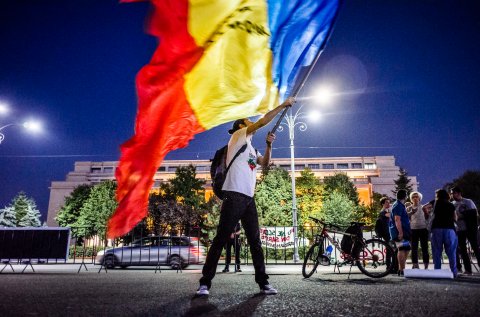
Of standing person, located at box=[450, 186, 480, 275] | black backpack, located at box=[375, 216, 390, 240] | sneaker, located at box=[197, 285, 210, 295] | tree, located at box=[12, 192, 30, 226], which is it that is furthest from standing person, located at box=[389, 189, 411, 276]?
tree, located at box=[12, 192, 30, 226]

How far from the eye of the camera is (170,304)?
3.45 meters

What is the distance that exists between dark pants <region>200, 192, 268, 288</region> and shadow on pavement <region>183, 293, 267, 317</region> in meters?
0.56

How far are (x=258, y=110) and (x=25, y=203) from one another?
6350 centimetres

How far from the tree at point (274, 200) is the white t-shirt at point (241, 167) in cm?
2973

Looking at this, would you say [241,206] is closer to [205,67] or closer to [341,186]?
[205,67]

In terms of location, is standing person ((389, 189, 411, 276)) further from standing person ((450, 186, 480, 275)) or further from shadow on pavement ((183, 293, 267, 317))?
shadow on pavement ((183, 293, 267, 317))

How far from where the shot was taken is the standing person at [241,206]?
14.0 feet

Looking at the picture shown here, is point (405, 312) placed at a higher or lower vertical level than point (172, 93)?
lower

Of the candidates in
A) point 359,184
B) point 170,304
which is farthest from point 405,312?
point 359,184

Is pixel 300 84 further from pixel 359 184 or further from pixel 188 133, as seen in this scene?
pixel 359 184

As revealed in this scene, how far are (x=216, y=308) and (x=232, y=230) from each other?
1186 millimetres

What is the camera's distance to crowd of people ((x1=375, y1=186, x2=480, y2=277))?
7.52 m

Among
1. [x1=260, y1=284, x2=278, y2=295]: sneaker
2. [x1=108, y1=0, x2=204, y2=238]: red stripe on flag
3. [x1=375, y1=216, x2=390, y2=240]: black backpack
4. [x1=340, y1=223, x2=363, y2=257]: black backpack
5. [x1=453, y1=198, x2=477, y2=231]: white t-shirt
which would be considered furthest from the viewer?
[x1=375, y1=216, x2=390, y2=240]: black backpack

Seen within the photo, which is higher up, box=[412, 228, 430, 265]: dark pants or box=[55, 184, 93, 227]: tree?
box=[55, 184, 93, 227]: tree
